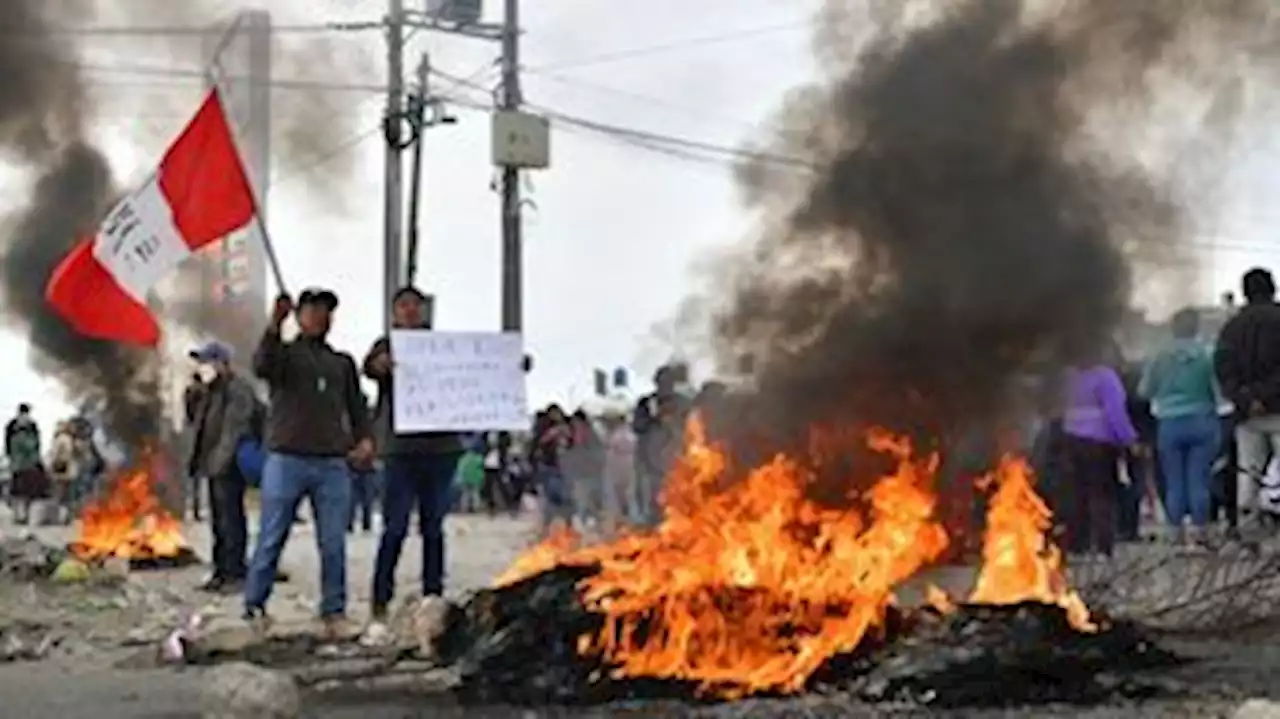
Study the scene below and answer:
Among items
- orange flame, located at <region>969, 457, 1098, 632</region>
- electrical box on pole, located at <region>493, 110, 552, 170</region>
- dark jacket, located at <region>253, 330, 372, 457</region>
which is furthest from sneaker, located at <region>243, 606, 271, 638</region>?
electrical box on pole, located at <region>493, 110, 552, 170</region>

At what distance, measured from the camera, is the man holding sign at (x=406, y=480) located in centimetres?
1055

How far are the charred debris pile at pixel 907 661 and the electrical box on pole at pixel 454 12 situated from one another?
26854 mm

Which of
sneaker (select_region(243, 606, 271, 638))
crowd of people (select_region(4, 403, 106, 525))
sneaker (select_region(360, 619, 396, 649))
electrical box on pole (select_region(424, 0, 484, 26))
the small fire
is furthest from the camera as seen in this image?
electrical box on pole (select_region(424, 0, 484, 26))

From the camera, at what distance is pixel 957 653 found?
7.68 metres

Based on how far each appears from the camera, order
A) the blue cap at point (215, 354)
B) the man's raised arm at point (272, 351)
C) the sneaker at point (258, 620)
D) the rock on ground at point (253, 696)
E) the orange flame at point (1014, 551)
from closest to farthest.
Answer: the rock on ground at point (253, 696), the orange flame at point (1014, 551), the sneaker at point (258, 620), the man's raised arm at point (272, 351), the blue cap at point (215, 354)

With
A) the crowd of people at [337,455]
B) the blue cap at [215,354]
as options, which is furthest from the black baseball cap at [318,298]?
the blue cap at [215,354]

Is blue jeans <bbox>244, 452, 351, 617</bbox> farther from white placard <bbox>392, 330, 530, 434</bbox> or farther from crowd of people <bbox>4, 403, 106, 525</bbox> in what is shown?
crowd of people <bbox>4, 403, 106, 525</bbox>

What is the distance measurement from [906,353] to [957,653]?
2.15 metres

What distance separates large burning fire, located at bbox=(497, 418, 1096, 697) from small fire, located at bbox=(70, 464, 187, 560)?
7.71m

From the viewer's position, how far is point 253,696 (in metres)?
7.21

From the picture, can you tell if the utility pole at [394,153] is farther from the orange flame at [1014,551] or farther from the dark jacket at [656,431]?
the orange flame at [1014,551]

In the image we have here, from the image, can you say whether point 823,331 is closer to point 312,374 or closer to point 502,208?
point 312,374

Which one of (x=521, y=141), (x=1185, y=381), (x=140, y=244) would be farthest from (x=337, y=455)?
(x=521, y=141)

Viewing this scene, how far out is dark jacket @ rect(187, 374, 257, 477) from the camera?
13.9 meters
